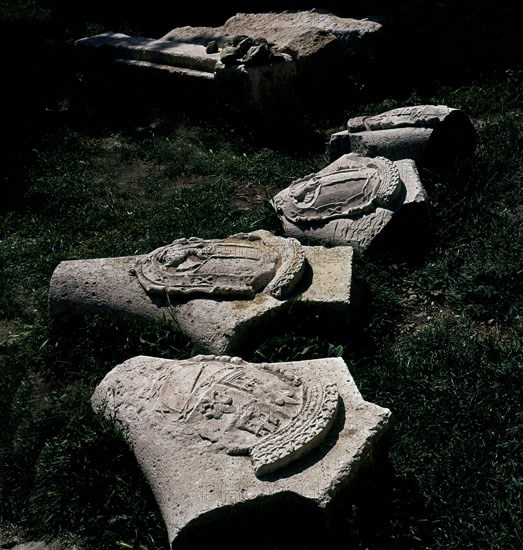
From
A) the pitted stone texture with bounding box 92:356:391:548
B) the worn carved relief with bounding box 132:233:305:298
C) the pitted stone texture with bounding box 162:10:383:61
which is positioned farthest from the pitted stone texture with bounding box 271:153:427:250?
the pitted stone texture with bounding box 162:10:383:61

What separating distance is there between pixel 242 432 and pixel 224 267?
1.30 meters

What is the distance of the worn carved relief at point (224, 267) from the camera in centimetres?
400

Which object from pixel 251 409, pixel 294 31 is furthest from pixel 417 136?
pixel 251 409

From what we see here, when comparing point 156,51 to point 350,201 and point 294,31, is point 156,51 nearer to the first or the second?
point 294,31

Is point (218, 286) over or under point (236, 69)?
Answer: under

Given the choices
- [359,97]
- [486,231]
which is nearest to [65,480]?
[486,231]

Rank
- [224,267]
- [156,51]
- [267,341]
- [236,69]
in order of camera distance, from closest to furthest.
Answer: [267,341], [224,267], [236,69], [156,51]

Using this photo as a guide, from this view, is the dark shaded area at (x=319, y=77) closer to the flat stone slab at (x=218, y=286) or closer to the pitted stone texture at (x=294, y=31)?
the pitted stone texture at (x=294, y=31)

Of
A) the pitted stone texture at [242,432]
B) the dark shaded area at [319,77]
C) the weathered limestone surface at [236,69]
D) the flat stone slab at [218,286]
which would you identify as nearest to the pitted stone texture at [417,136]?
the dark shaded area at [319,77]

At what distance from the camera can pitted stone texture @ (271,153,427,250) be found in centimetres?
464

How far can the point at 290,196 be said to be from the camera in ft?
16.3

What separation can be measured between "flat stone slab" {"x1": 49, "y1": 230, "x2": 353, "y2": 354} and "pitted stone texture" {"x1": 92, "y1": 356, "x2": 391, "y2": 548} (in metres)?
0.52

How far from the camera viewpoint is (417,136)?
17.6ft

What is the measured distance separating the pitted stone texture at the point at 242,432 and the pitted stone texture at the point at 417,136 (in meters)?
2.51
